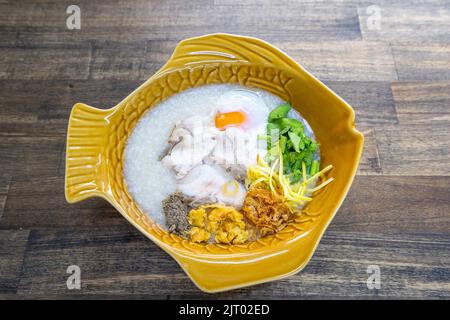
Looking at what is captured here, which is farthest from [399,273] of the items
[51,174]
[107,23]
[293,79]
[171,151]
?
[107,23]

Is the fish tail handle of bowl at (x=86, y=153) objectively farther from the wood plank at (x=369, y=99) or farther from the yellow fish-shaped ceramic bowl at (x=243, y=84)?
the wood plank at (x=369, y=99)

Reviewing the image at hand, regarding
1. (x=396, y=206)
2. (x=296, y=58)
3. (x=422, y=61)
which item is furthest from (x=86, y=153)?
(x=422, y=61)

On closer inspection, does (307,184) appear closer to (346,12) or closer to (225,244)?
(225,244)

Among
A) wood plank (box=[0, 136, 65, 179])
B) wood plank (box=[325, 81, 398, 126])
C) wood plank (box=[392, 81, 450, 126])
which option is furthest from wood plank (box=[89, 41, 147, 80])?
wood plank (box=[392, 81, 450, 126])

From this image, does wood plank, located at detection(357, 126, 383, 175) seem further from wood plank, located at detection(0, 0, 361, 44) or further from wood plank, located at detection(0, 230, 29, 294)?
wood plank, located at detection(0, 230, 29, 294)

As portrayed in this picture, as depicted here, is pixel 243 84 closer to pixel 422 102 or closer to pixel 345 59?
pixel 345 59

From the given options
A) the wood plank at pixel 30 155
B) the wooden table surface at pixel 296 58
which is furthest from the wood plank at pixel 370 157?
the wood plank at pixel 30 155
